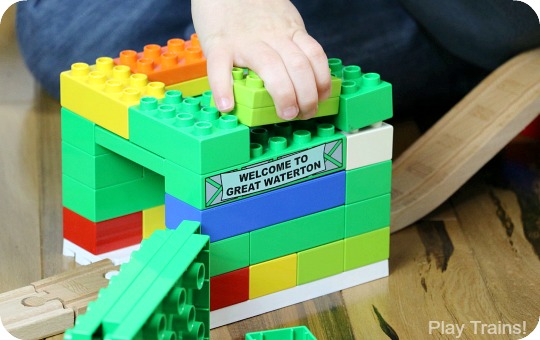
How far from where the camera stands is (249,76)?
123 centimetres

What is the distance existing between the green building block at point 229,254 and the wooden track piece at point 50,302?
0.17 m

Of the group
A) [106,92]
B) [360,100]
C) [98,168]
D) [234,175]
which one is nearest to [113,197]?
[98,168]

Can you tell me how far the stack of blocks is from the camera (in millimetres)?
1209

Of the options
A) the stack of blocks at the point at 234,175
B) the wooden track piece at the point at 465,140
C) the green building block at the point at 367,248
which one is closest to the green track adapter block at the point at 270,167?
the stack of blocks at the point at 234,175

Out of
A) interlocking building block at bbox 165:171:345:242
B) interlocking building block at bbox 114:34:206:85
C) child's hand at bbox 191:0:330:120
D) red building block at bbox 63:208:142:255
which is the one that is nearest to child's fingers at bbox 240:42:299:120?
child's hand at bbox 191:0:330:120

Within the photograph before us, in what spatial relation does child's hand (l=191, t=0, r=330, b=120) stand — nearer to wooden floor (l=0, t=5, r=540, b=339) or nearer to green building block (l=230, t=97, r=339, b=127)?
green building block (l=230, t=97, r=339, b=127)

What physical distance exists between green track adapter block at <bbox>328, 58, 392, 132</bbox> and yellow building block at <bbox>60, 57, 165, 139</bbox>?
0.23 m

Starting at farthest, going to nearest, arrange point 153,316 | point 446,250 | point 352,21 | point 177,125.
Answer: point 352,21 → point 446,250 → point 177,125 → point 153,316

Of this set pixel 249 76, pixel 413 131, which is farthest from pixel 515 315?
pixel 413 131

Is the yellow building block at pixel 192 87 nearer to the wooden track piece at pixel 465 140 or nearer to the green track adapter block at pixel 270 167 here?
the green track adapter block at pixel 270 167

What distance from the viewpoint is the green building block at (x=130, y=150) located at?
125 cm

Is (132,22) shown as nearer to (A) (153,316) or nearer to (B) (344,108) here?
(B) (344,108)

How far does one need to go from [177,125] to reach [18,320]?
0.30 m

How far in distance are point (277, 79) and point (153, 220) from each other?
13.2 inches
